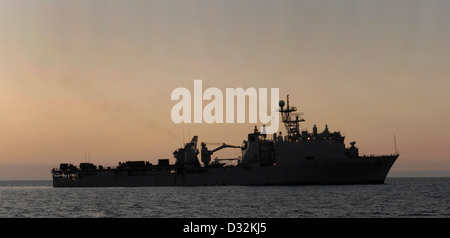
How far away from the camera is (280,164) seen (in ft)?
207

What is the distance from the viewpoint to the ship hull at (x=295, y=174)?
61188 mm

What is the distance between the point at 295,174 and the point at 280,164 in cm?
243

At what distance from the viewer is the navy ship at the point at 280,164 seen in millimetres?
61312

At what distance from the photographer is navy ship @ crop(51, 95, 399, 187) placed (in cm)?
6131

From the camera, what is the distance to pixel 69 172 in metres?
87.2

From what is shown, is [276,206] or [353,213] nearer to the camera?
[353,213]

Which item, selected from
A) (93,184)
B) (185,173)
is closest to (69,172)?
(93,184)

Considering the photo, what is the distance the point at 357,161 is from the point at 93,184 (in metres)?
47.3

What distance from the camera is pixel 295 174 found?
62750mm
